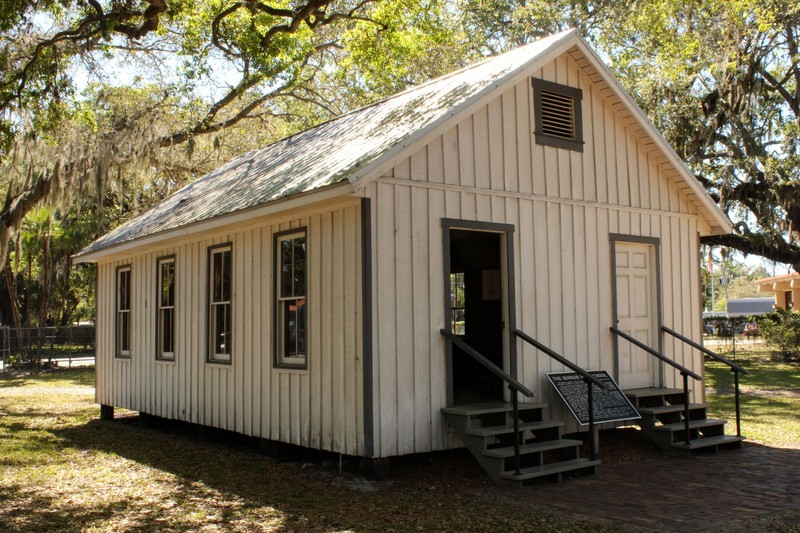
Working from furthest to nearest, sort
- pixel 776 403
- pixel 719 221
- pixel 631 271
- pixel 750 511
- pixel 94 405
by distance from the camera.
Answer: pixel 94 405 → pixel 776 403 → pixel 719 221 → pixel 631 271 → pixel 750 511

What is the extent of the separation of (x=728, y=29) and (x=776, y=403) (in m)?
11.0

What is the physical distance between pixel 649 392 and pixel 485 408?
2.89 meters

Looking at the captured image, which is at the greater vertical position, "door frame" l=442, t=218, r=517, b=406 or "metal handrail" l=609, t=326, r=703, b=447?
"door frame" l=442, t=218, r=517, b=406

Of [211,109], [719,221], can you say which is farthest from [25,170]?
[719,221]

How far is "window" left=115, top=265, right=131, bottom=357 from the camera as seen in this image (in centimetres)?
1420

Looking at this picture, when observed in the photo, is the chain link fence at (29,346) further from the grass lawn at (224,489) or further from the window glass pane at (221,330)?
the window glass pane at (221,330)

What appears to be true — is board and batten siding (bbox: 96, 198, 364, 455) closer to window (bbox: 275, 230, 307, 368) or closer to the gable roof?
window (bbox: 275, 230, 307, 368)

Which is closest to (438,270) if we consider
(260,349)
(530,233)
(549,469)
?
(530,233)

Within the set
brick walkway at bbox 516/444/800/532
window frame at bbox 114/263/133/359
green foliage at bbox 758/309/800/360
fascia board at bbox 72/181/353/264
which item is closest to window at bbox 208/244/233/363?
fascia board at bbox 72/181/353/264

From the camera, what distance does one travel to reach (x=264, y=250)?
10000 mm

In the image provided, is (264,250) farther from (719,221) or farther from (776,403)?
(776,403)

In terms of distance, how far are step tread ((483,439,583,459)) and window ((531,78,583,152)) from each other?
3706mm

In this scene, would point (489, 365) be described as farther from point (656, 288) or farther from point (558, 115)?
point (656, 288)

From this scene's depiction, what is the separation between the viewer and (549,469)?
8.19 meters
